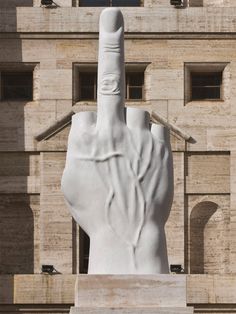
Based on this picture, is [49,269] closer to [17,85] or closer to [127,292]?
[17,85]

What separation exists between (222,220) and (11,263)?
14.6 feet

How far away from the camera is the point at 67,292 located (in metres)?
36.8

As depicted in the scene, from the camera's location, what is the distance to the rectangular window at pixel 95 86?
126 feet

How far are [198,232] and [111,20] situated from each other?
13976mm

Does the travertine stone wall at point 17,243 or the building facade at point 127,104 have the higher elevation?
the building facade at point 127,104

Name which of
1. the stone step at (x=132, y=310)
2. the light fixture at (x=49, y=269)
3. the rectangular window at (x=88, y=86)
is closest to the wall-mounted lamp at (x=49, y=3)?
the rectangular window at (x=88, y=86)

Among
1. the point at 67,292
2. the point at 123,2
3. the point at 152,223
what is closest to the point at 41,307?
the point at 67,292

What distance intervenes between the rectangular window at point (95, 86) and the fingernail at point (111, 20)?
1406 cm

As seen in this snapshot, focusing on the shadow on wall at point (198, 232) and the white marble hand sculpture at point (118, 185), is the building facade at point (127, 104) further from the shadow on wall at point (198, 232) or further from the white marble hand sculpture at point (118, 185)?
the white marble hand sculpture at point (118, 185)

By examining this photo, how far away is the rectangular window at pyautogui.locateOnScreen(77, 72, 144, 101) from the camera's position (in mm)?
38344

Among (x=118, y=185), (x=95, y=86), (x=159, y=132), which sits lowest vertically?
(x=118, y=185)

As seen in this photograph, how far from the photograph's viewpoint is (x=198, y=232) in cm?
3756

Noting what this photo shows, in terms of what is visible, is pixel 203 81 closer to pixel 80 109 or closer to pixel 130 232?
pixel 80 109

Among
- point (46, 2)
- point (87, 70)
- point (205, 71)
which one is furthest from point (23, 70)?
point (205, 71)
